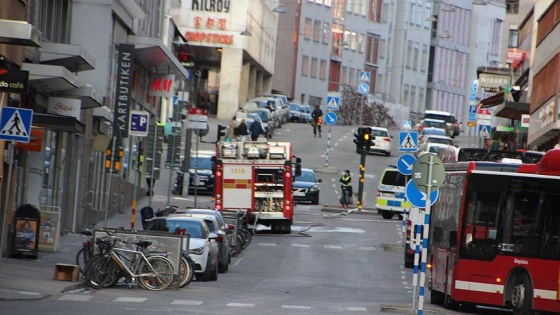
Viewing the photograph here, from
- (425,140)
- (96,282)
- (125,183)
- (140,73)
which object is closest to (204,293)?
(96,282)

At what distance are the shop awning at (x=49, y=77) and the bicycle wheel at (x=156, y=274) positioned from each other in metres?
6.76

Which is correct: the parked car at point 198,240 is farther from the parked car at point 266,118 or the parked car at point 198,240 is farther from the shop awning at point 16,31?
the parked car at point 266,118

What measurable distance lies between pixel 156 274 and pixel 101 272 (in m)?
1.06

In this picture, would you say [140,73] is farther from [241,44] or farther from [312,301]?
[241,44]

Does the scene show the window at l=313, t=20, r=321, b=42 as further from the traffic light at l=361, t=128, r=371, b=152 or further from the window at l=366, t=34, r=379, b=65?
the traffic light at l=361, t=128, r=371, b=152

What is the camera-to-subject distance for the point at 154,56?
51812 millimetres

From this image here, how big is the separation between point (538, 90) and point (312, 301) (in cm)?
3385

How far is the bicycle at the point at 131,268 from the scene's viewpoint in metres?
26.7

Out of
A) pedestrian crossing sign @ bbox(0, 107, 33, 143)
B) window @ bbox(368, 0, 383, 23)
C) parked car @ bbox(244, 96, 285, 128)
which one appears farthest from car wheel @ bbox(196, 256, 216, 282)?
window @ bbox(368, 0, 383, 23)

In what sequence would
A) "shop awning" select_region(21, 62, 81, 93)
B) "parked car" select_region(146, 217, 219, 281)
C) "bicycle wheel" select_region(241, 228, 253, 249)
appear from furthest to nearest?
"bicycle wheel" select_region(241, 228, 253, 249) < "shop awning" select_region(21, 62, 81, 93) < "parked car" select_region(146, 217, 219, 281)

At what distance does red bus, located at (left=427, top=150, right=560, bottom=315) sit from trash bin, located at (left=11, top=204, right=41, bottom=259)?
913cm

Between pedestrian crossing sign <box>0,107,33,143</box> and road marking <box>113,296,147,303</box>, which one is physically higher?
pedestrian crossing sign <box>0,107,33,143</box>

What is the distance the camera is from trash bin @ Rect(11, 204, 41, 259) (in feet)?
100

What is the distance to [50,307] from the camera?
72.7 feet
